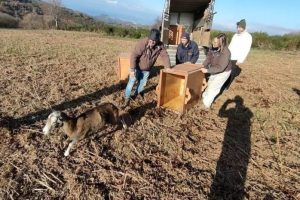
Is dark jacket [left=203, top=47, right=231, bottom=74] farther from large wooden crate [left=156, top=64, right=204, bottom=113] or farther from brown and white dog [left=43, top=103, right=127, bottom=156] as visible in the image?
brown and white dog [left=43, top=103, right=127, bottom=156]

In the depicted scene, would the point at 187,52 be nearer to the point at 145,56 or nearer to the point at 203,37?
the point at 145,56

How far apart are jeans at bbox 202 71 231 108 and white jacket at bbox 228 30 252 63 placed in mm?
1139

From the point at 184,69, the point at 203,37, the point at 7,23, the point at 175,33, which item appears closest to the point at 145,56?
the point at 184,69

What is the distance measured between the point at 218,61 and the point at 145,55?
1563 millimetres

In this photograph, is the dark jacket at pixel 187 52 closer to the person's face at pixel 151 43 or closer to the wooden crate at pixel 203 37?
the person's face at pixel 151 43

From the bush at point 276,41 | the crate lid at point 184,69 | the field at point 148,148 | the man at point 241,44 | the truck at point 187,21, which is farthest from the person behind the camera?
the bush at point 276,41

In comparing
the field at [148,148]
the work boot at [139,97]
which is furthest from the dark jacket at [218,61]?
the work boot at [139,97]

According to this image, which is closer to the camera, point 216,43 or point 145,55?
point 216,43

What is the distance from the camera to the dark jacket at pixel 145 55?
20.4 ft

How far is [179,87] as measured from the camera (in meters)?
7.46

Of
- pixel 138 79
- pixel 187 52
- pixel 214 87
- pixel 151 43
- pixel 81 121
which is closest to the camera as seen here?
pixel 81 121

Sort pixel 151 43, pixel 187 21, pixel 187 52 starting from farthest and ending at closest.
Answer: pixel 187 21, pixel 187 52, pixel 151 43

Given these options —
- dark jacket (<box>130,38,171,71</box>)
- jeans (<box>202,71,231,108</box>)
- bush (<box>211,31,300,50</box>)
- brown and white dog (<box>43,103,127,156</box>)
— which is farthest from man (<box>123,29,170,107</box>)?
bush (<box>211,31,300,50</box>)

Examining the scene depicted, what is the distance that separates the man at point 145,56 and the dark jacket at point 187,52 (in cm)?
77
